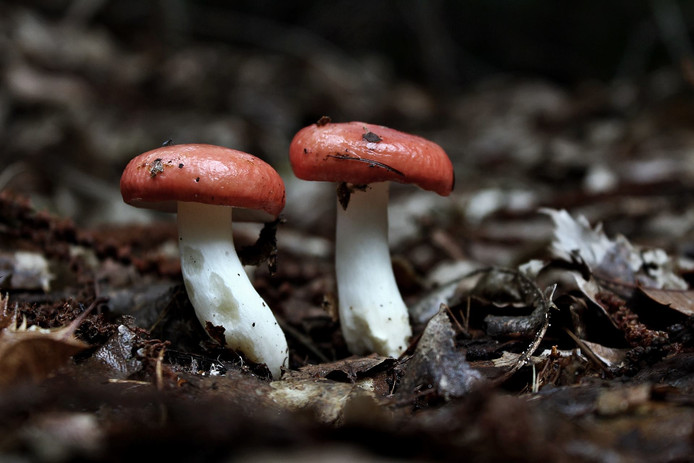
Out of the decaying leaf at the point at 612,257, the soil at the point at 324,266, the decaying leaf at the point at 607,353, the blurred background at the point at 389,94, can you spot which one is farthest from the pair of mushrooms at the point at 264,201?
the blurred background at the point at 389,94

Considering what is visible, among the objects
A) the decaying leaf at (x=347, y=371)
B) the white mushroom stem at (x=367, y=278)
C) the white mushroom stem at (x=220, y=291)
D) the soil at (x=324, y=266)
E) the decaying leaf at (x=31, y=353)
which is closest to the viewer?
the soil at (x=324, y=266)

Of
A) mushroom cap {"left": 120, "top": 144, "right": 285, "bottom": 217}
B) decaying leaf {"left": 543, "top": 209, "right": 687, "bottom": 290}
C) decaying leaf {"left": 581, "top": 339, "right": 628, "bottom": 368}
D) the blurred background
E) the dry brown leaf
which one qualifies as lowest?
decaying leaf {"left": 581, "top": 339, "right": 628, "bottom": 368}

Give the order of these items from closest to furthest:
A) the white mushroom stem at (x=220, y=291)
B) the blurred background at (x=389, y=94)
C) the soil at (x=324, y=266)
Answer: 1. the soil at (x=324, y=266)
2. the white mushroom stem at (x=220, y=291)
3. the blurred background at (x=389, y=94)

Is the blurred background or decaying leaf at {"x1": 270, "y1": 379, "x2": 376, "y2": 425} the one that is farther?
the blurred background

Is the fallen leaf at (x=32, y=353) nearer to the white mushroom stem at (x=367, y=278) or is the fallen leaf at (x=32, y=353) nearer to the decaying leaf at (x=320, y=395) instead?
the decaying leaf at (x=320, y=395)

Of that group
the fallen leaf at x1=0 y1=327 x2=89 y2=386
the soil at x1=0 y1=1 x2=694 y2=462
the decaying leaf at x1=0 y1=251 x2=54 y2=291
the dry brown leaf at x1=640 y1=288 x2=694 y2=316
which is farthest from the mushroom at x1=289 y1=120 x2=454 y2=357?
the decaying leaf at x1=0 y1=251 x2=54 y2=291

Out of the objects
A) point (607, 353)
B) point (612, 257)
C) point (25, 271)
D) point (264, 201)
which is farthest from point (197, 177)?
point (612, 257)

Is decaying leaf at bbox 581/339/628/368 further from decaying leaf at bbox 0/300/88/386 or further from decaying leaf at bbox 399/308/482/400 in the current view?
decaying leaf at bbox 0/300/88/386
